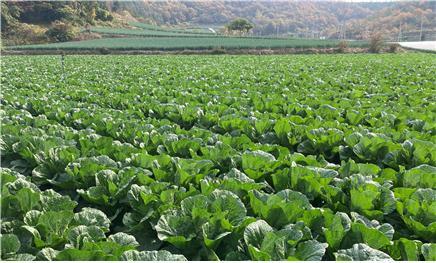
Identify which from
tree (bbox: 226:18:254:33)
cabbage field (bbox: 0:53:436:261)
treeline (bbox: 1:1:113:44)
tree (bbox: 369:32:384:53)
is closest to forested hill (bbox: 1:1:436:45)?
treeline (bbox: 1:1:113:44)

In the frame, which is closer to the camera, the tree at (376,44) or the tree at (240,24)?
the tree at (376,44)

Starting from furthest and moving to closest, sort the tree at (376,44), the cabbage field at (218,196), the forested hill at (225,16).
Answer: the forested hill at (225,16)
the tree at (376,44)
the cabbage field at (218,196)

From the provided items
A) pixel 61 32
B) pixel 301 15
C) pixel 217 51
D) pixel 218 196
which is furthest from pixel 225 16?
pixel 218 196

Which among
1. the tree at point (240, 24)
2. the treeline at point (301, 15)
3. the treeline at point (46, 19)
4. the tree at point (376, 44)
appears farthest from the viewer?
the tree at point (240, 24)

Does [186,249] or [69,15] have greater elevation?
[69,15]

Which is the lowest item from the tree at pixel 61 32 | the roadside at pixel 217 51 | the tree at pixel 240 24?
the roadside at pixel 217 51

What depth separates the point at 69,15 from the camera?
68.3 metres

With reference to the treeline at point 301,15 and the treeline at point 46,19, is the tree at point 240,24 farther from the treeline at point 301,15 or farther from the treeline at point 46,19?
the treeline at point 46,19

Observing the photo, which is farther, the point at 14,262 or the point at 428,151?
the point at 428,151

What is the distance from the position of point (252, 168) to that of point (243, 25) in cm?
6992

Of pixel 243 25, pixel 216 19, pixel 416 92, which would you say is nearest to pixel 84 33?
pixel 216 19

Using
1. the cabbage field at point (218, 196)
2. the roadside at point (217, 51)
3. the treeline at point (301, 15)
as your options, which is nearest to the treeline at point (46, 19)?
the treeline at point (301, 15)

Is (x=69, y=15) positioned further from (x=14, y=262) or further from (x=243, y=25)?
(x=14, y=262)

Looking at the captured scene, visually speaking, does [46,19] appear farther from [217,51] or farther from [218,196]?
[218,196]
